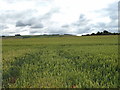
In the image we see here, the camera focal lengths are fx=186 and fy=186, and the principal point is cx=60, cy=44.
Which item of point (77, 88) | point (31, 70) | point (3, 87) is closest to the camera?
point (77, 88)

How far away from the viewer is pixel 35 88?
7.26m

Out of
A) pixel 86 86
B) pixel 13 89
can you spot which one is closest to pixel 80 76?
pixel 86 86

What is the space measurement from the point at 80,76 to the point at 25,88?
256 centimetres

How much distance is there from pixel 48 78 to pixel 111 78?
292 centimetres

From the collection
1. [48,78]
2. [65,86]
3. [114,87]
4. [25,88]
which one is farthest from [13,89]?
[114,87]

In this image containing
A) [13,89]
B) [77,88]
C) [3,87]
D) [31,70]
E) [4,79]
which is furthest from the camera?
[31,70]

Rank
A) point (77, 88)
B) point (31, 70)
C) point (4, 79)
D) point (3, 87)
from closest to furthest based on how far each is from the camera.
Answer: point (77, 88) → point (3, 87) → point (4, 79) → point (31, 70)

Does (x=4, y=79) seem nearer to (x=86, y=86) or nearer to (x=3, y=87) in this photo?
(x=3, y=87)

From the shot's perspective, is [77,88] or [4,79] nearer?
Result: [77,88]

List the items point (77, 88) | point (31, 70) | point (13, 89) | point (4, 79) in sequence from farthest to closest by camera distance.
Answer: point (31, 70) < point (4, 79) < point (13, 89) < point (77, 88)

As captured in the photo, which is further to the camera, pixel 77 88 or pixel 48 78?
pixel 48 78

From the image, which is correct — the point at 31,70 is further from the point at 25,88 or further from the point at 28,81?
the point at 25,88

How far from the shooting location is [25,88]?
7391 mm

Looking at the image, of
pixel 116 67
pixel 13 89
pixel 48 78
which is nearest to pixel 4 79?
pixel 13 89
